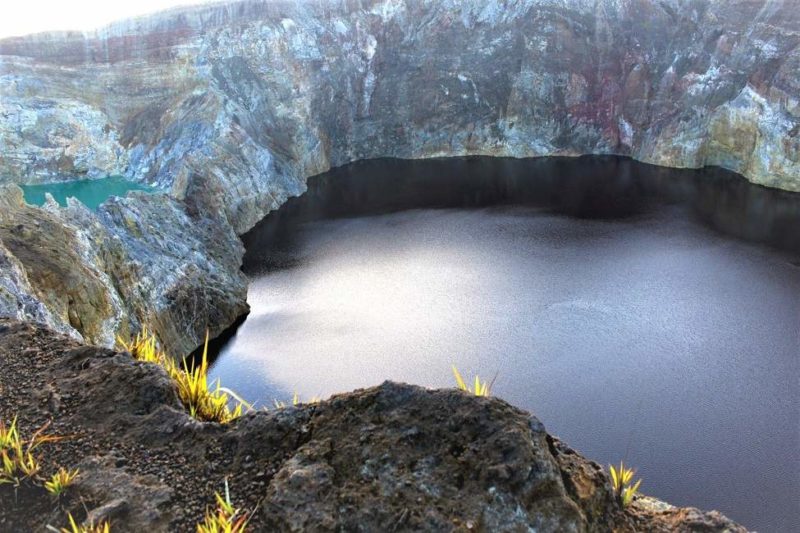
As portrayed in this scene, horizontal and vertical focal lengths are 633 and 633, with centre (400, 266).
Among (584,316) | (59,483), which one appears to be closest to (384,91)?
(584,316)

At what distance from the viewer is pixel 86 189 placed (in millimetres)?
50625

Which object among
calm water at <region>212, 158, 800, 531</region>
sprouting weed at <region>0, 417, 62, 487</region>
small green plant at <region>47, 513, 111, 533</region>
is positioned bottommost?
calm water at <region>212, 158, 800, 531</region>

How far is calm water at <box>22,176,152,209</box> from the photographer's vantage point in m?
47.6

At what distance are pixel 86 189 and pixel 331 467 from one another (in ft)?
168

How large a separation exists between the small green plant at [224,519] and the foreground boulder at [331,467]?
0.11m

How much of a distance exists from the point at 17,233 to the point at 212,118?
3370cm

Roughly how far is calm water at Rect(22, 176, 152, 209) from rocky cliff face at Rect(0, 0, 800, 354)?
1.39 m

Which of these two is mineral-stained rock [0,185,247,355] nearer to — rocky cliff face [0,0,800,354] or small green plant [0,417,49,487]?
rocky cliff face [0,0,800,354]

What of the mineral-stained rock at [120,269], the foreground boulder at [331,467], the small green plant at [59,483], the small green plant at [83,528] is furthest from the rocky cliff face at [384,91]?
the small green plant at [83,528]

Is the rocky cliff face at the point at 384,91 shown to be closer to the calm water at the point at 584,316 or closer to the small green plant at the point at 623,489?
the calm water at the point at 584,316

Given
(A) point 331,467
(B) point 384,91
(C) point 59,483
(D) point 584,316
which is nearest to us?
(C) point 59,483

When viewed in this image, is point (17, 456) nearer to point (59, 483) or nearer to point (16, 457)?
point (16, 457)

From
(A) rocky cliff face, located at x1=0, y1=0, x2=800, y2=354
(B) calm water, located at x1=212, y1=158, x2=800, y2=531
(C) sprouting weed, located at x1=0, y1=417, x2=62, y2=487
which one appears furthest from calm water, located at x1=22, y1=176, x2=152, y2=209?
(C) sprouting weed, located at x1=0, y1=417, x2=62, y2=487

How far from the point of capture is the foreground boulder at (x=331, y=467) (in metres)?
5.85
